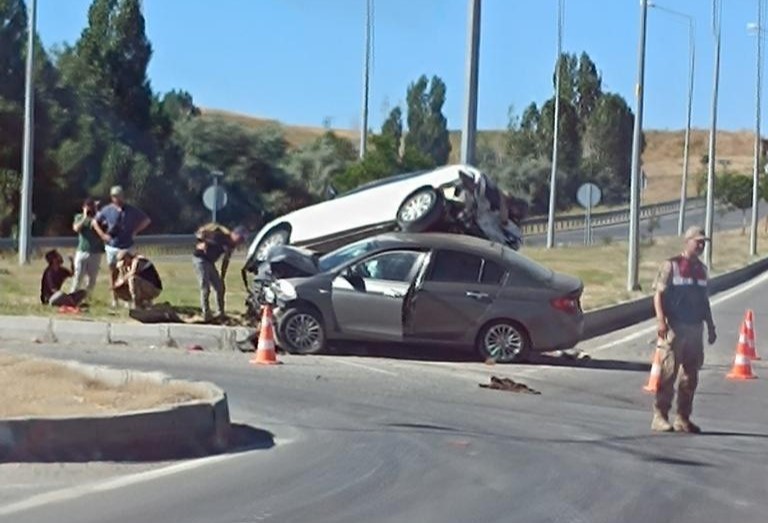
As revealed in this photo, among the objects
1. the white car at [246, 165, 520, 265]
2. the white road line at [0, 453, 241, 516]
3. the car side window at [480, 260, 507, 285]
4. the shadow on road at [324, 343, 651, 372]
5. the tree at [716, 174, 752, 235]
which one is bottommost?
the white road line at [0, 453, 241, 516]

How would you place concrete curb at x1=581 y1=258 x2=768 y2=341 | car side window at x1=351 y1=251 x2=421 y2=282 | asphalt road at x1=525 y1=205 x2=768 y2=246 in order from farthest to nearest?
1. asphalt road at x1=525 y1=205 x2=768 y2=246
2. concrete curb at x1=581 y1=258 x2=768 y2=341
3. car side window at x1=351 y1=251 x2=421 y2=282

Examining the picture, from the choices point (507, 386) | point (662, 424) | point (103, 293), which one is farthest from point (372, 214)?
point (662, 424)

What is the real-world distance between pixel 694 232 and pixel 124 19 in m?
51.0

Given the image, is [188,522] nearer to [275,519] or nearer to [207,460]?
[275,519]

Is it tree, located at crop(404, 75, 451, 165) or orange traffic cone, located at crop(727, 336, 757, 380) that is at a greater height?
tree, located at crop(404, 75, 451, 165)

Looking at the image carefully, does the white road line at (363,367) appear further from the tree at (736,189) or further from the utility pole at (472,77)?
the tree at (736,189)

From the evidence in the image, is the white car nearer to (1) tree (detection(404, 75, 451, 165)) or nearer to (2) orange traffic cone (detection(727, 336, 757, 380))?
(2) orange traffic cone (detection(727, 336, 757, 380))

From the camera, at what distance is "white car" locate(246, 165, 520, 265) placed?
23.2 metres

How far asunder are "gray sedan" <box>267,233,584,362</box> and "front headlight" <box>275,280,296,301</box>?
0.5 inches

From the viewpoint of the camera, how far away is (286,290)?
19547 millimetres

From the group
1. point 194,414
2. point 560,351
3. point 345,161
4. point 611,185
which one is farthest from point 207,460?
point 611,185

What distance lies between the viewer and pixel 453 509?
9.83 metres

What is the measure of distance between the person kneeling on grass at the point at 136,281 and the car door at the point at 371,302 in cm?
310

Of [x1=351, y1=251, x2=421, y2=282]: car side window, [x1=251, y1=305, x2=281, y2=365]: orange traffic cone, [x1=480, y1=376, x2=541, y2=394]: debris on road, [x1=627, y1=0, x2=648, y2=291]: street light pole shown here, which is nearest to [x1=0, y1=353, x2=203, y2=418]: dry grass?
[x1=251, y1=305, x2=281, y2=365]: orange traffic cone
